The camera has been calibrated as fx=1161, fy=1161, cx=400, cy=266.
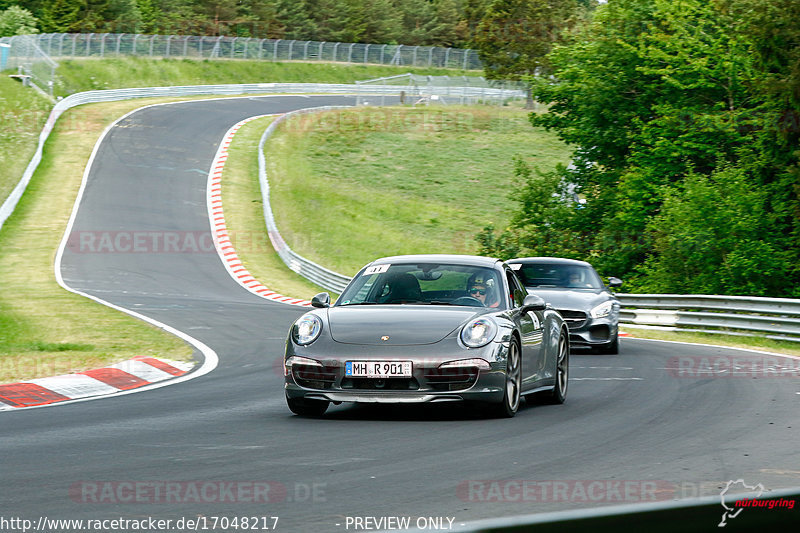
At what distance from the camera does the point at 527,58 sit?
92.4 meters

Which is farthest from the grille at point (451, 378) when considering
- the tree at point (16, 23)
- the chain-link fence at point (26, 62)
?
the tree at point (16, 23)

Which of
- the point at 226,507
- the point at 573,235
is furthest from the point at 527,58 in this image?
the point at 226,507

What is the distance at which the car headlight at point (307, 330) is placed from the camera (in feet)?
32.1

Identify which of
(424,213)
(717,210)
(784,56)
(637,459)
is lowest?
(424,213)

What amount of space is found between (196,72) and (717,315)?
66.5 metres

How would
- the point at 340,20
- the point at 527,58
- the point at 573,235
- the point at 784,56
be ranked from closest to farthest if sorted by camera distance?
the point at 784,56 → the point at 573,235 → the point at 527,58 → the point at 340,20

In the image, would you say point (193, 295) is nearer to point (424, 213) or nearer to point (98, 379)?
point (98, 379)

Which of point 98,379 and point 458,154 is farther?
point 458,154

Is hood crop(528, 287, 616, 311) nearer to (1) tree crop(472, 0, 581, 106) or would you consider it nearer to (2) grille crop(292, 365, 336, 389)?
(2) grille crop(292, 365, 336, 389)

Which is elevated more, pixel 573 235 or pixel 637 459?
pixel 637 459

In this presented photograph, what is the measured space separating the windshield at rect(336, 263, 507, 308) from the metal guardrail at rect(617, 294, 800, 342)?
42.2ft

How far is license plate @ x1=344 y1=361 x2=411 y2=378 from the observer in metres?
9.37

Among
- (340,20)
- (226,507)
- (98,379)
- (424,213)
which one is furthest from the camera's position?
(340,20)

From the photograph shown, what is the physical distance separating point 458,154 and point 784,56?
117ft
